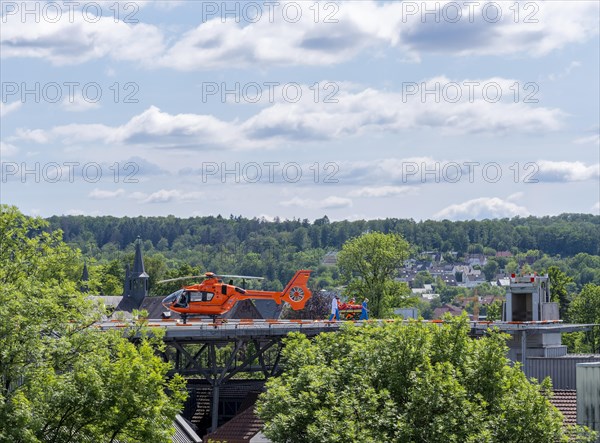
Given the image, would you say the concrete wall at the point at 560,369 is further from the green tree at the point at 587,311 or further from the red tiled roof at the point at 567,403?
the green tree at the point at 587,311

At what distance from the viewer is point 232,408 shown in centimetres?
7238

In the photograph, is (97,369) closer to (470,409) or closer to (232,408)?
(470,409)

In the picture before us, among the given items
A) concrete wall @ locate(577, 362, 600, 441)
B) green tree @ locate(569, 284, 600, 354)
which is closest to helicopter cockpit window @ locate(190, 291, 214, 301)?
concrete wall @ locate(577, 362, 600, 441)

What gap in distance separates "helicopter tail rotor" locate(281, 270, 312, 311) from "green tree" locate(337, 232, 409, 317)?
31656mm

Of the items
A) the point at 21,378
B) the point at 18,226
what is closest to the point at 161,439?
the point at 21,378

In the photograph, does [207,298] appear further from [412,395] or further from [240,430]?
[412,395]

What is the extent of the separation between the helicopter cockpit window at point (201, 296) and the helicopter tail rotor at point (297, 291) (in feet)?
28.7

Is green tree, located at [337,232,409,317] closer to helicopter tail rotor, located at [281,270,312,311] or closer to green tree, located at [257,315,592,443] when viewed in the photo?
helicopter tail rotor, located at [281,270,312,311]

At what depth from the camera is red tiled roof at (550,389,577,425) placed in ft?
156

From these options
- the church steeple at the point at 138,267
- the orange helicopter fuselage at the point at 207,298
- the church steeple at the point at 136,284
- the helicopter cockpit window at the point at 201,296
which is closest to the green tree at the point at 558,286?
the church steeple at the point at 136,284

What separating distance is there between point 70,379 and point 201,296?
39128 millimetres

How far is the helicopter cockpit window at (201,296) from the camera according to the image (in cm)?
7338

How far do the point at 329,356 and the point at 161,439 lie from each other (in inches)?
304

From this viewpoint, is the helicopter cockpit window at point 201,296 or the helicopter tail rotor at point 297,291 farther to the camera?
the helicopter tail rotor at point 297,291
